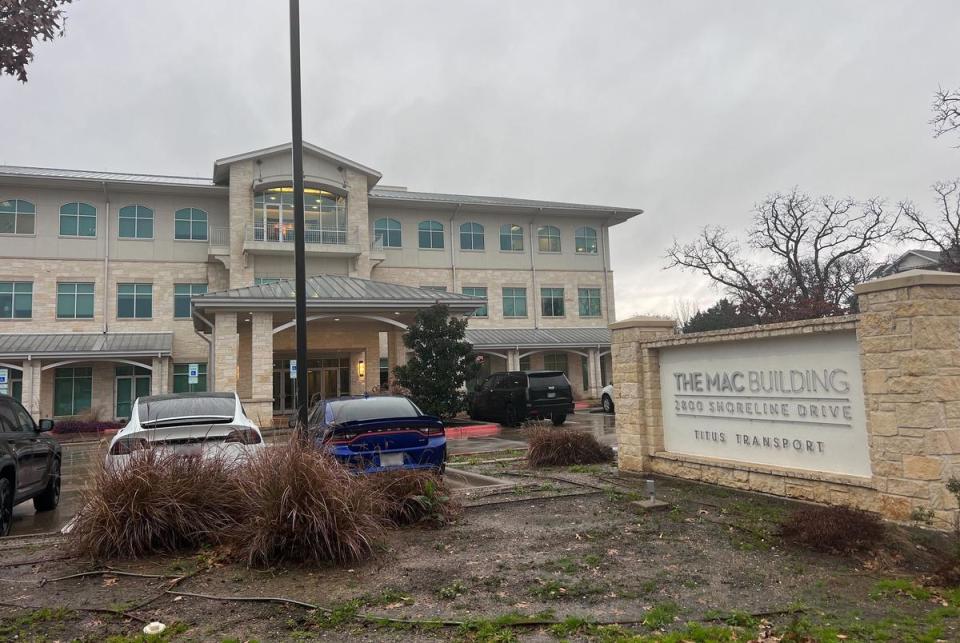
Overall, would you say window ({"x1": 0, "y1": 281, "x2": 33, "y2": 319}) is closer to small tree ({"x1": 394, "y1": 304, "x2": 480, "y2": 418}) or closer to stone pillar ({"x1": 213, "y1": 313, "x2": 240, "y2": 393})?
stone pillar ({"x1": 213, "y1": 313, "x2": 240, "y2": 393})

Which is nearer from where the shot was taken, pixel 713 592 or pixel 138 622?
pixel 138 622

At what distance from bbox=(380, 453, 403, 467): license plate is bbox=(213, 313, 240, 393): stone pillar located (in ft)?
53.5

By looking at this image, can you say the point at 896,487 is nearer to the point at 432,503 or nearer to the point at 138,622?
the point at 432,503

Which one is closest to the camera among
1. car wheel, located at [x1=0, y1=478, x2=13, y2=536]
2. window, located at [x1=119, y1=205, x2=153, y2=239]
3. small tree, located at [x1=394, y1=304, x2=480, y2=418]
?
car wheel, located at [x1=0, y1=478, x2=13, y2=536]

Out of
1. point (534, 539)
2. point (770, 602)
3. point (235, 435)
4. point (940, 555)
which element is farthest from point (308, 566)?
point (940, 555)

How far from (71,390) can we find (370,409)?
27.8 m

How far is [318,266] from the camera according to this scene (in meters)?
34.2

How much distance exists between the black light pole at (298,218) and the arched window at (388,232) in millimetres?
27026

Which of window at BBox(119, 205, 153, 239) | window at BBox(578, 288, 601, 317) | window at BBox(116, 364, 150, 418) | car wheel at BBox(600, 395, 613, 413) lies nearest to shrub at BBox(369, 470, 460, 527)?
car wheel at BBox(600, 395, 613, 413)

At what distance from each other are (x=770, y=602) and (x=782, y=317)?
3669 centimetres

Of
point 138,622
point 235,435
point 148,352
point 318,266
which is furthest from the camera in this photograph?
point 318,266

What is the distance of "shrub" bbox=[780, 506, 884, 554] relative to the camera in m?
5.29

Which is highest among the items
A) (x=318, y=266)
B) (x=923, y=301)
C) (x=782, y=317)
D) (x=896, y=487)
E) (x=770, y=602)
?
(x=318, y=266)

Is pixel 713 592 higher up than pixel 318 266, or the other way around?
pixel 318 266
